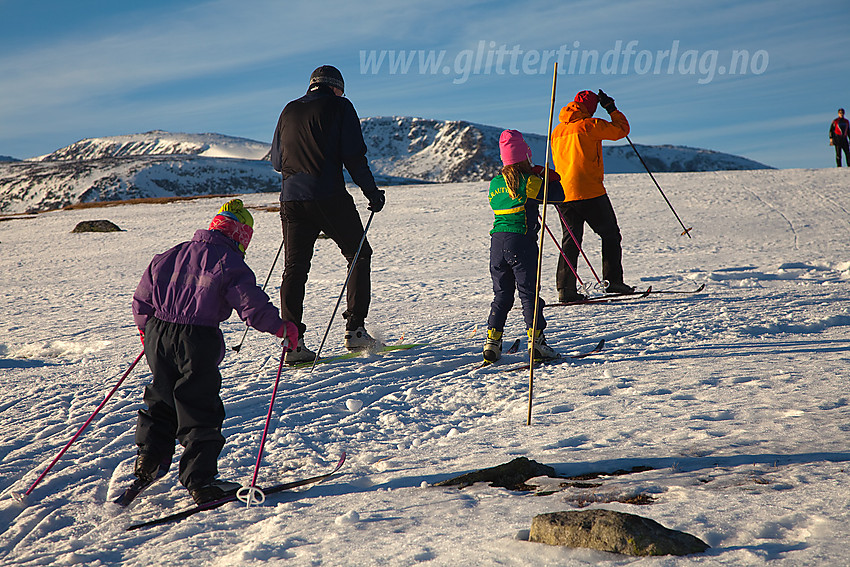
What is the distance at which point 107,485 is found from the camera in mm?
3439

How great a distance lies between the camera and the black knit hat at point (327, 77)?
517 centimetres

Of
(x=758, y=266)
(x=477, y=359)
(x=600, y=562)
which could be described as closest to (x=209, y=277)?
(x=600, y=562)

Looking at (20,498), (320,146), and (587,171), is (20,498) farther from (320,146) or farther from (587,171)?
(587,171)

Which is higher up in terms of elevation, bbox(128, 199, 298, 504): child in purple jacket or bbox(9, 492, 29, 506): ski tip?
bbox(128, 199, 298, 504): child in purple jacket

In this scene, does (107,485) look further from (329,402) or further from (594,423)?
(594,423)

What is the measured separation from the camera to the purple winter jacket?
3.19 m

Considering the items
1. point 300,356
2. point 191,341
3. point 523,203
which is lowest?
point 300,356

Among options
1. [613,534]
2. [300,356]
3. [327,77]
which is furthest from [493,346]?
[613,534]

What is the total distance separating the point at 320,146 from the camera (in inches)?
198

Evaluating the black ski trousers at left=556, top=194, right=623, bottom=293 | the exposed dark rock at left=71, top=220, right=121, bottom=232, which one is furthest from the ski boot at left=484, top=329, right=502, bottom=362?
the exposed dark rock at left=71, top=220, right=121, bottom=232

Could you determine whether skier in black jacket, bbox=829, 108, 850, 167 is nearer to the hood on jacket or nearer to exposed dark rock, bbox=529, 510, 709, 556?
the hood on jacket

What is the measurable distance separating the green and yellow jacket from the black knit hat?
1.56 m

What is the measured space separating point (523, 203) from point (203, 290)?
2.66 metres

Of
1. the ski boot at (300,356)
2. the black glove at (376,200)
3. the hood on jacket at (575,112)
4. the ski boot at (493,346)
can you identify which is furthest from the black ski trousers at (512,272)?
the hood on jacket at (575,112)
